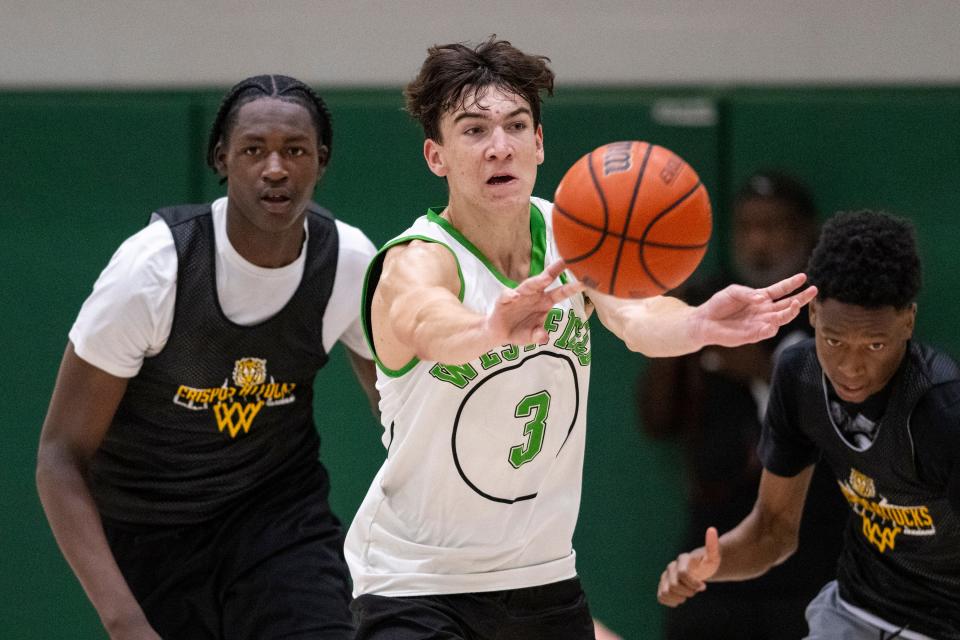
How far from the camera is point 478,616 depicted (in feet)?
11.1

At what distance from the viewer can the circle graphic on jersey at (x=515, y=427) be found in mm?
3379

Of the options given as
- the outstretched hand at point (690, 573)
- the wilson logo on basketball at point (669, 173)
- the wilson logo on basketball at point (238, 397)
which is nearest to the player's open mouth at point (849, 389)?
the outstretched hand at point (690, 573)

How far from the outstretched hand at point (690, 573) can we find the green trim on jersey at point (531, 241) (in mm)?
944

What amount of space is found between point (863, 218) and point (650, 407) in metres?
2.14

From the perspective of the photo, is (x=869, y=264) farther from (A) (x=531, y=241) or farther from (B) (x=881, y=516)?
(A) (x=531, y=241)

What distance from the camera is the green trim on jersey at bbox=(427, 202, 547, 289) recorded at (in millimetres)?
3441

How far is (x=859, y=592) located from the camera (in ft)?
13.2

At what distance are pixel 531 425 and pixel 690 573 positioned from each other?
0.84 meters

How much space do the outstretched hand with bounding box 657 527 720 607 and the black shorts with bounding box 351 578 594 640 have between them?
52 centimetres

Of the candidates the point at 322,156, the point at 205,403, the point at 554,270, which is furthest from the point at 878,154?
the point at 554,270

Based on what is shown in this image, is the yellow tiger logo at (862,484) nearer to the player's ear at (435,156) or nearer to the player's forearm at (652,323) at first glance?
the player's forearm at (652,323)

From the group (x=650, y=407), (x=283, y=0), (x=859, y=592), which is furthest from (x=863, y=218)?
(x=283, y=0)

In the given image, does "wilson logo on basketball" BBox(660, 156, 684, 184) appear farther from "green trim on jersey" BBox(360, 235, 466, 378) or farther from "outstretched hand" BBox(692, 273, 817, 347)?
"green trim on jersey" BBox(360, 235, 466, 378)

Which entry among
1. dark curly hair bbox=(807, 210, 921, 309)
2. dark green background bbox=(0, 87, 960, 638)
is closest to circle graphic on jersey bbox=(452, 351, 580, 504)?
dark curly hair bbox=(807, 210, 921, 309)
